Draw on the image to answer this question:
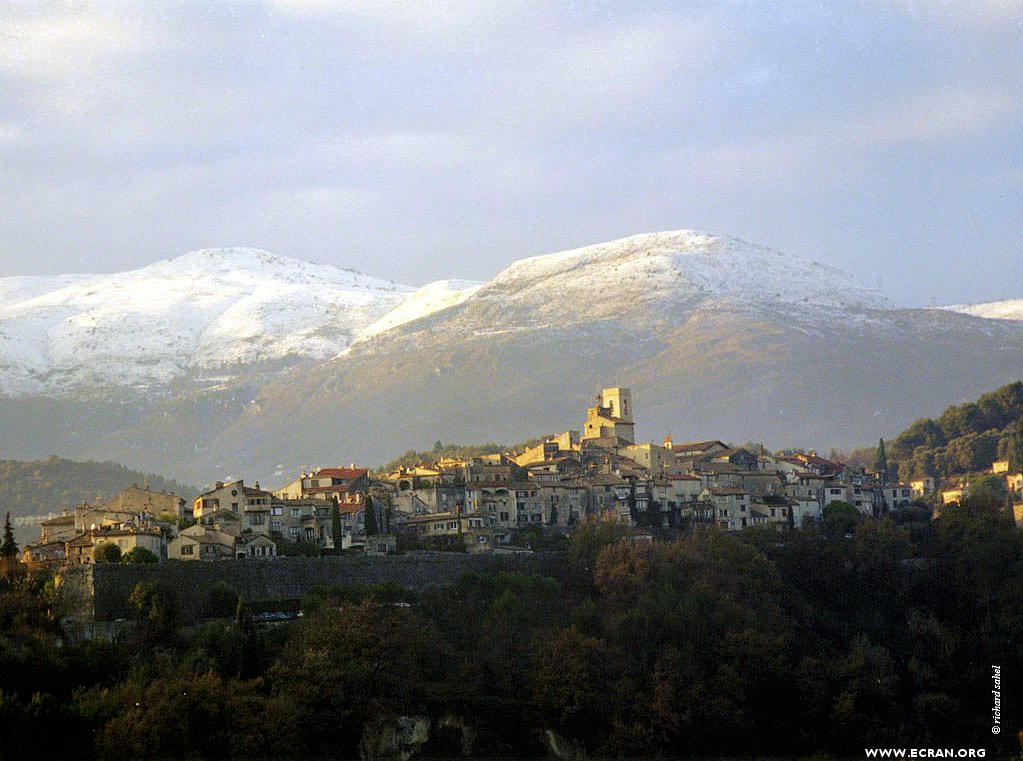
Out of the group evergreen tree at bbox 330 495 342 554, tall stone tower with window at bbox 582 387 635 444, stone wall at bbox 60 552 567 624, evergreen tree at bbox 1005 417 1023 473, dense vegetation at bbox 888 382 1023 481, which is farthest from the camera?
dense vegetation at bbox 888 382 1023 481

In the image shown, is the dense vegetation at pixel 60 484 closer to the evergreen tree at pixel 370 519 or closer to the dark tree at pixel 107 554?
the evergreen tree at pixel 370 519

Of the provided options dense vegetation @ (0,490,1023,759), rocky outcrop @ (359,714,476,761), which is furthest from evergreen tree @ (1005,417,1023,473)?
rocky outcrop @ (359,714,476,761)

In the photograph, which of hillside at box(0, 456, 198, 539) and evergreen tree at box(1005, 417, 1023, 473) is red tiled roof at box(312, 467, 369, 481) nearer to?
evergreen tree at box(1005, 417, 1023, 473)

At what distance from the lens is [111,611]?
6725 centimetres

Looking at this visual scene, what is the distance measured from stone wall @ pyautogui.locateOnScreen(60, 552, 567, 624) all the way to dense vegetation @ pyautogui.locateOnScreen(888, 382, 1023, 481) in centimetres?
4173

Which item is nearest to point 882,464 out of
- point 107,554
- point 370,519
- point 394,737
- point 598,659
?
point 370,519

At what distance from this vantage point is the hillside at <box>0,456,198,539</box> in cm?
14125

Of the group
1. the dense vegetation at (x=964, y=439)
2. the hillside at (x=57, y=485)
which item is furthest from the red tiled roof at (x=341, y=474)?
the hillside at (x=57, y=485)

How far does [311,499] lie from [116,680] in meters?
26.3

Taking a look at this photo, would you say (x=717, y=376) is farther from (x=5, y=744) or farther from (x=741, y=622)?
(x=5, y=744)

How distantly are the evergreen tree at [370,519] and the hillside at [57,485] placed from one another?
54.1m

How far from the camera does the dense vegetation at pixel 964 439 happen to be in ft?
381

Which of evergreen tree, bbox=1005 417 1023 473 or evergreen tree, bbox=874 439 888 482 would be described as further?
evergreen tree, bbox=874 439 888 482

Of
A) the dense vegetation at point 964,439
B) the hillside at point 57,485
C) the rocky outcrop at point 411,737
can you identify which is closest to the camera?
the rocky outcrop at point 411,737
